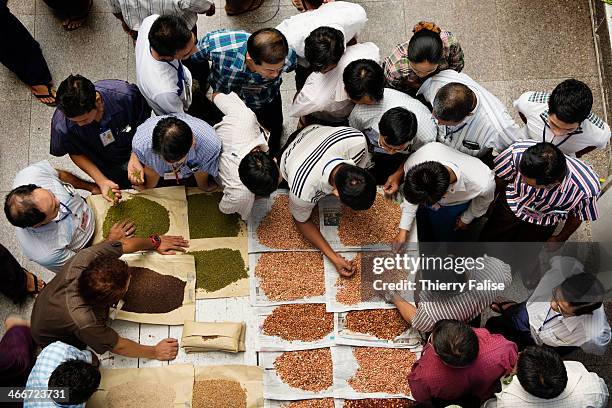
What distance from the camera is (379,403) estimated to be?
277 cm

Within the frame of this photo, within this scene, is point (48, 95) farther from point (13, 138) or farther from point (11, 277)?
point (11, 277)

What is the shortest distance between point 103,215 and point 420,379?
1.78 metres

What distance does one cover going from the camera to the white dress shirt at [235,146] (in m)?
A: 2.88

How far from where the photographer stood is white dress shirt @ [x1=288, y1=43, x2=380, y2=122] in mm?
2955

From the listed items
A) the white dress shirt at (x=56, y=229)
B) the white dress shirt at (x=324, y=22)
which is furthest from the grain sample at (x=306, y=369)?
the white dress shirt at (x=324, y=22)

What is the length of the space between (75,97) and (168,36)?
50cm

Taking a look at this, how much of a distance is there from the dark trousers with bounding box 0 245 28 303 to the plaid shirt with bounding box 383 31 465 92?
2247 mm

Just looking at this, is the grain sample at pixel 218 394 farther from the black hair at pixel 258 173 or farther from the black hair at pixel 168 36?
the black hair at pixel 168 36

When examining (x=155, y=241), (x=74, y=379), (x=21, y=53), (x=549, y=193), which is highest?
(x=21, y=53)

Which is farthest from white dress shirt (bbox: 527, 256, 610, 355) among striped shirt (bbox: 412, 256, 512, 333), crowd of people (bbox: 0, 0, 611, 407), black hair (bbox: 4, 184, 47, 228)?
black hair (bbox: 4, 184, 47, 228)

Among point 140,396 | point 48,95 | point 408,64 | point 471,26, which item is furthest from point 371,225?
point 48,95

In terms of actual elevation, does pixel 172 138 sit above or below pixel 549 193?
above

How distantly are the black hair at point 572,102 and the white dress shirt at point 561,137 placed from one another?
0.13 meters

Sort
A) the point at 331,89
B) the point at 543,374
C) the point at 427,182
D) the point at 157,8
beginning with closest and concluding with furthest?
the point at 543,374 < the point at 427,182 < the point at 331,89 < the point at 157,8
